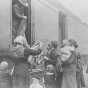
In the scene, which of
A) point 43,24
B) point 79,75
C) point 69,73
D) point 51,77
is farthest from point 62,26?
point 69,73

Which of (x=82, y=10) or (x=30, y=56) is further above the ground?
(x=82, y=10)

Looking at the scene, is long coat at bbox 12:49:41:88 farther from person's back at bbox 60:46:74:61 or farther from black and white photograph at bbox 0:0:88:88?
person's back at bbox 60:46:74:61

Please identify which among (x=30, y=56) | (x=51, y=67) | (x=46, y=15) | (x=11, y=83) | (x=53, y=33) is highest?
(x=46, y=15)

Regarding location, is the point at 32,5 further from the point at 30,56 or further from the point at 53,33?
the point at 30,56

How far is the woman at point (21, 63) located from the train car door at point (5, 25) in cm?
102

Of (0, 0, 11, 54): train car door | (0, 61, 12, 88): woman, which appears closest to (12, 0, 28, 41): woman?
(0, 0, 11, 54): train car door

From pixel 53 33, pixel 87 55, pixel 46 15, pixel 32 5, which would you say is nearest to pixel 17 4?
pixel 32 5

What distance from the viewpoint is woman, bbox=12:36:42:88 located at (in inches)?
118

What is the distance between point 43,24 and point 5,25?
165 centimetres

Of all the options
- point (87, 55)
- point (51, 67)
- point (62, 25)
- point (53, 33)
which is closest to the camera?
point (51, 67)

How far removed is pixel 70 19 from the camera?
7465 mm

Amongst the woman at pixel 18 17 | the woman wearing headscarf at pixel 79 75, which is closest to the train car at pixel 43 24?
the woman at pixel 18 17

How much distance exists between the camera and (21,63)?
10.2ft

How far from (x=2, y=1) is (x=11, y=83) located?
6.16 ft
